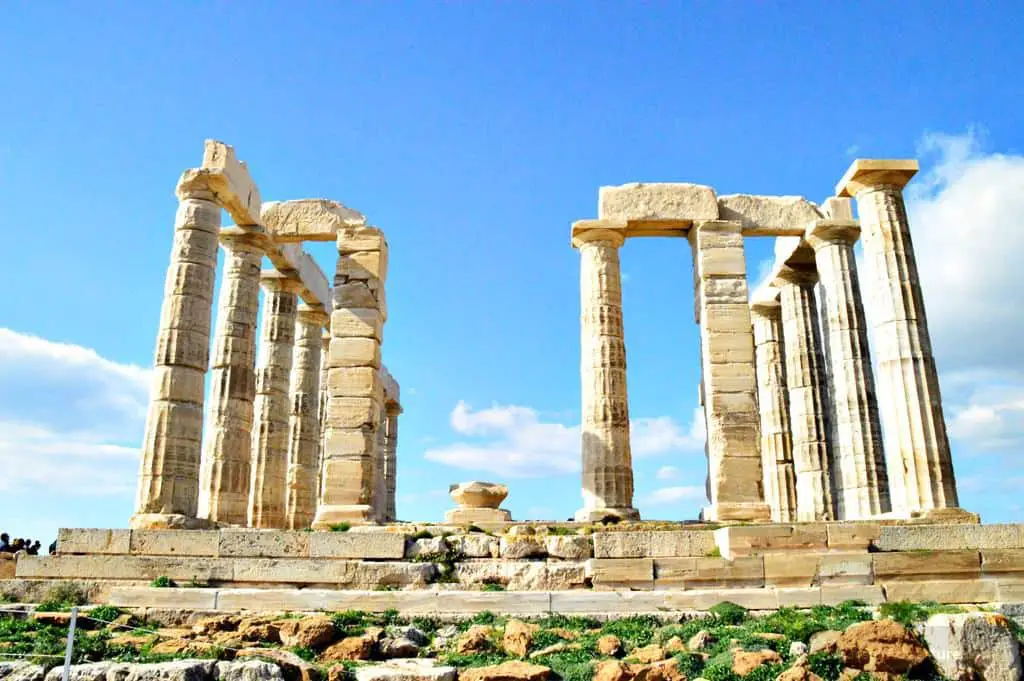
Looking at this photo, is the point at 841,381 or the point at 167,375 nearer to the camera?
the point at 167,375

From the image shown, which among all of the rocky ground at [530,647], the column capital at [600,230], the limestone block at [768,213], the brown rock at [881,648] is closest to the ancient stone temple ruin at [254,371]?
the column capital at [600,230]

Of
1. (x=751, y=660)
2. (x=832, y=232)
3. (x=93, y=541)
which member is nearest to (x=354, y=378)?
(x=93, y=541)

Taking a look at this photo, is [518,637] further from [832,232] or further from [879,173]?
[832,232]

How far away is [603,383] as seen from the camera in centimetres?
2081

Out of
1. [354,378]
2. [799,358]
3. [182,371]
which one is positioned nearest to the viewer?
[182,371]

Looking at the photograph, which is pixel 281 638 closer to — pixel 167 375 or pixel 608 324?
pixel 167 375

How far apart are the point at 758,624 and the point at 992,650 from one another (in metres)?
3.06

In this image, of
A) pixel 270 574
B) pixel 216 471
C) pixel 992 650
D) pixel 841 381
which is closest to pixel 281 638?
pixel 270 574

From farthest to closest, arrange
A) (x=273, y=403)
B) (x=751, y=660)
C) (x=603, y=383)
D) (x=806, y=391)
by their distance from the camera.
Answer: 1. (x=273, y=403)
2. (x=806, y=391)
3. (x=603, y=383)
4. (x=751, y=660)

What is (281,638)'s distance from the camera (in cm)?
1113

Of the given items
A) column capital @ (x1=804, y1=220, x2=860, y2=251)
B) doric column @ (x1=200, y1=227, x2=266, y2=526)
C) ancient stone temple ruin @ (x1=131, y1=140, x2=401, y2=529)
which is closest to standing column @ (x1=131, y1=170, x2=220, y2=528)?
ancient stone temple ruin @ (x1=131, y1=140, x2=401, y2=529)

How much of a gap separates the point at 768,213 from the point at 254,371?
48.8 feet

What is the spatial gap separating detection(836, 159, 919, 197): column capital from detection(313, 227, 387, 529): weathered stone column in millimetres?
12452

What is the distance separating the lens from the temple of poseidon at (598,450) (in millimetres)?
14391
